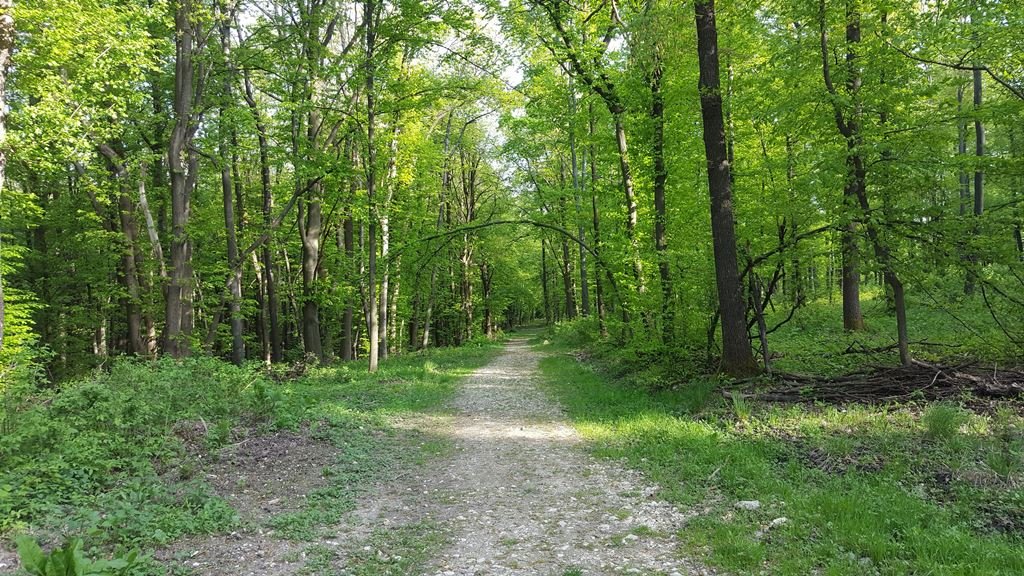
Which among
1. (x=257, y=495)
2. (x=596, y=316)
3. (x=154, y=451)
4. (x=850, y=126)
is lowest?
(x=257, y=495)

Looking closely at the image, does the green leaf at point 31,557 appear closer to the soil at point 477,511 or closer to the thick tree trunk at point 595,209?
the soil at point 477,511

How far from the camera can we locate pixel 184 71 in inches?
513

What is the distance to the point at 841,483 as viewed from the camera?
493 centimetres

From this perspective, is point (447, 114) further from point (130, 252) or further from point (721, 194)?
point (721, 194)

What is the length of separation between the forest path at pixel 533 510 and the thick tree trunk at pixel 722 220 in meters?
3.48

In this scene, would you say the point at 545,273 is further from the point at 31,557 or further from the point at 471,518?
the point at 31,557

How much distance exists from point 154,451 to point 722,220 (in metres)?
9.11

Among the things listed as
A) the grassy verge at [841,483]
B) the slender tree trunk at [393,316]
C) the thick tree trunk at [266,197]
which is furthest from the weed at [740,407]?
the slender tree trunk at [393,316]

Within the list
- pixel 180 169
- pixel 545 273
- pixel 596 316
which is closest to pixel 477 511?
pixel 180 169

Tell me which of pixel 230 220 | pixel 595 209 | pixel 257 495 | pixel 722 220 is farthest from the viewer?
pixel 595 209

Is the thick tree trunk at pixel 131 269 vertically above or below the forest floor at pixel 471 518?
above

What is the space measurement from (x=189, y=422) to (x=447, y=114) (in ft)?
60.1

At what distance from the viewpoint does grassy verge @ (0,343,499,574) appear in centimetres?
416

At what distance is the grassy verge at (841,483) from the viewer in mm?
3725
